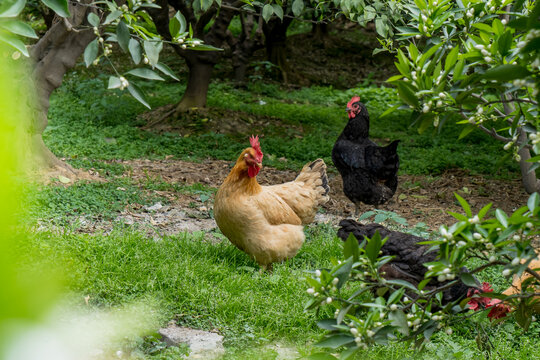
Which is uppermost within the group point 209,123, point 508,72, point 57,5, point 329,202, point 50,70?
point 57,5

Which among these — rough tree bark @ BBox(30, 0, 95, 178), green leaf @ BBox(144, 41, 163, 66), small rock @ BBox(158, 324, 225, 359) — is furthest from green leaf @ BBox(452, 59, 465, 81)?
rough tree bark @ BBox(30, 0, 95, 178)

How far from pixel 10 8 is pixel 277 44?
1320 centimetres

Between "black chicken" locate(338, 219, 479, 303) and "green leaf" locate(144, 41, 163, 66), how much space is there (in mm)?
2198

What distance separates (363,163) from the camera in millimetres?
6566

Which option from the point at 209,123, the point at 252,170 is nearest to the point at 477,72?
the point at 252,170

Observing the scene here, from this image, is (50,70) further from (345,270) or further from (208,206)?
(345,270)

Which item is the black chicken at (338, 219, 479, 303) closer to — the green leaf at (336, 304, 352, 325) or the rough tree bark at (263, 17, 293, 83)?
the green leaf at (336, 304, 352, 325)

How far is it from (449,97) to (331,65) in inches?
582

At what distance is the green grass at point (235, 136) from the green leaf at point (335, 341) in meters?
5.66

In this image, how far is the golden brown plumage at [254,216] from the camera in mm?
4785

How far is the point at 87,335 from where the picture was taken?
10.2 ft

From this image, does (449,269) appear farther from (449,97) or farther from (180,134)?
(180,134)

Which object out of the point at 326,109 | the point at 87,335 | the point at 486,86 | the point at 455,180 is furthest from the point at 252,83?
the point at 486,86

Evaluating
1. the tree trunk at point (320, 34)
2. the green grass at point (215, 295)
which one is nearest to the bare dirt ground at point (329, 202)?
the green grass at point (215, 295)
